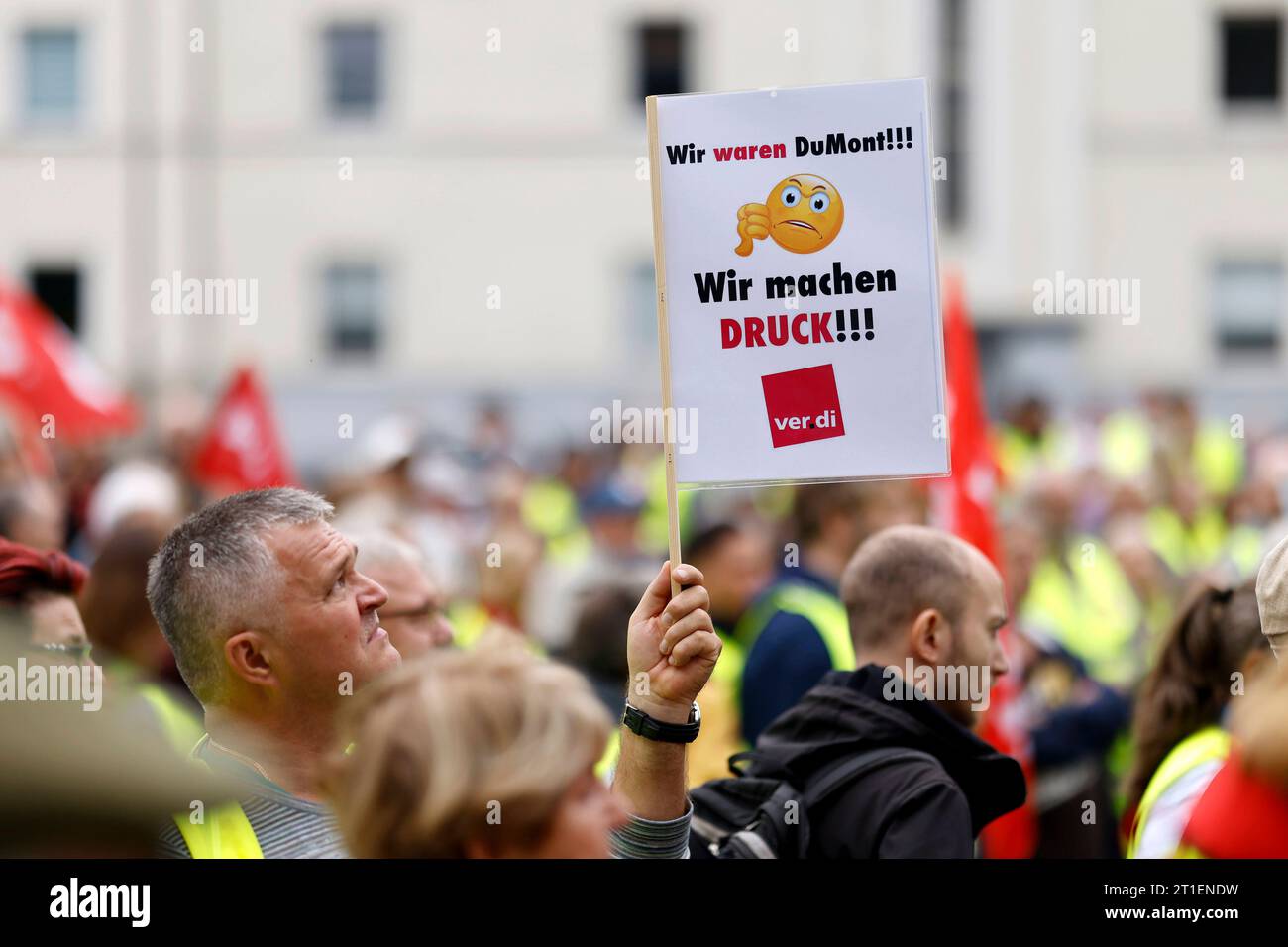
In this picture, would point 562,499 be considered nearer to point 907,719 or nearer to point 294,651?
point 907,719

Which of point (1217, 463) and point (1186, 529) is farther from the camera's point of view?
point (1217, 463)

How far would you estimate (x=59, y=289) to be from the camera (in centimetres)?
2712

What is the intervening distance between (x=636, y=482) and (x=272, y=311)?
13947mm

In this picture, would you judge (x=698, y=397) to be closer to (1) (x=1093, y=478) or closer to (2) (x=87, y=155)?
(1) (x=1093, y=478)

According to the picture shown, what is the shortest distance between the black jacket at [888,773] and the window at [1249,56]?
25805 millimetres

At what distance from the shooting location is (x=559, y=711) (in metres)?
2.19

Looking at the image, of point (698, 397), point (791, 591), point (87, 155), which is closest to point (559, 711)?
point (698, 397)

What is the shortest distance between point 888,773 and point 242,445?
5739 millimetres

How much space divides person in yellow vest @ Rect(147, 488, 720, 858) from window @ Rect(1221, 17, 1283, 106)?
26292 mm

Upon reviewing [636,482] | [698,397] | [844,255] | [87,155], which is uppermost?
[87,155]

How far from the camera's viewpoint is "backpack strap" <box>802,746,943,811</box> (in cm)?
314

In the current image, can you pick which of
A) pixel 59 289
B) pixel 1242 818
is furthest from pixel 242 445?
pixel 59 289

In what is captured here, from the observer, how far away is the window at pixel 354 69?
27.2 m

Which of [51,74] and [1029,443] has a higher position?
[51,74]
